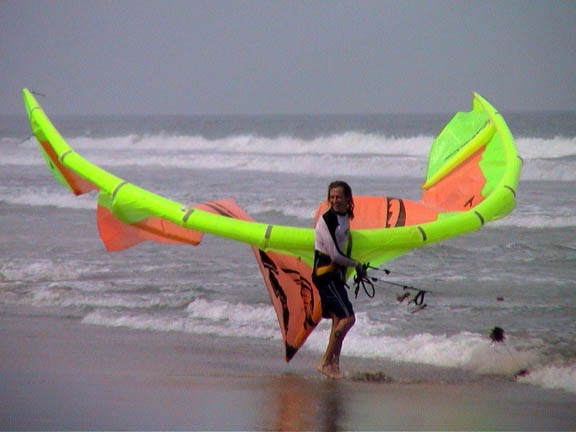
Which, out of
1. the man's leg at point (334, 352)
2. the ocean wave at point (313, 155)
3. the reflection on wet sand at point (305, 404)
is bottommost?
the reflection on wet sand at point (305, 404)

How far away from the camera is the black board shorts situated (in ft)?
18.2

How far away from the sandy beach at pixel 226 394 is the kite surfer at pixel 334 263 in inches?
→ 10.9

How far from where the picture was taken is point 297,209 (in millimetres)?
16047

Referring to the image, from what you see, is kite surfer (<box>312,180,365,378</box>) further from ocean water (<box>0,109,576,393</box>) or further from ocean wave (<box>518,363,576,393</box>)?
ocean wave (<box>518,363,576,393</box>)

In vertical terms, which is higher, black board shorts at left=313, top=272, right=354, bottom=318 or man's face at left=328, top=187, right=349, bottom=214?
man's face at left=328, top=187, right=349, bottom=214

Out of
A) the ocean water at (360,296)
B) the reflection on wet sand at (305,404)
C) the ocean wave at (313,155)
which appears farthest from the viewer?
the ocean wave at (313,155)

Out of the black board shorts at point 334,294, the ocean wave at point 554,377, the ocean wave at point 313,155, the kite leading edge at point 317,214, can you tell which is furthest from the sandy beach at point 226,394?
the ocean wave at point 313,155

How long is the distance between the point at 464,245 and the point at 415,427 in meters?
7.12

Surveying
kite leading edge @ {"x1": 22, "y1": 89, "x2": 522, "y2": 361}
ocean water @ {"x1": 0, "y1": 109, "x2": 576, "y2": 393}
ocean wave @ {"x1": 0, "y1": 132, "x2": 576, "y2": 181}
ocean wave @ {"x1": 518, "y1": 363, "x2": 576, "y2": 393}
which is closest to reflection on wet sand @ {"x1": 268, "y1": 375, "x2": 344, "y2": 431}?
kite leading edge @ {"x1": 22, "y1": 89, "x2": 522, "y2": 361}

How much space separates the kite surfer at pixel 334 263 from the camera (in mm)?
5348

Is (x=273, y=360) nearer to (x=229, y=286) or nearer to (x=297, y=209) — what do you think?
(x=229, y=286)

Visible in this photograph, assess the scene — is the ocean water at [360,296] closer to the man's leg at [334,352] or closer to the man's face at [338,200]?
the man's leg at [334,352]

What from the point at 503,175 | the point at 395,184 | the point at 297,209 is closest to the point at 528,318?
the point at 503,175

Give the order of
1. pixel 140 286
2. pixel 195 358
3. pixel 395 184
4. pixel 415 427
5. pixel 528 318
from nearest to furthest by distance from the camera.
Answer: pixel 415 427 → pixel 195 358 → pixel 528 318 → pixel 140 286 → pixel 395 184
